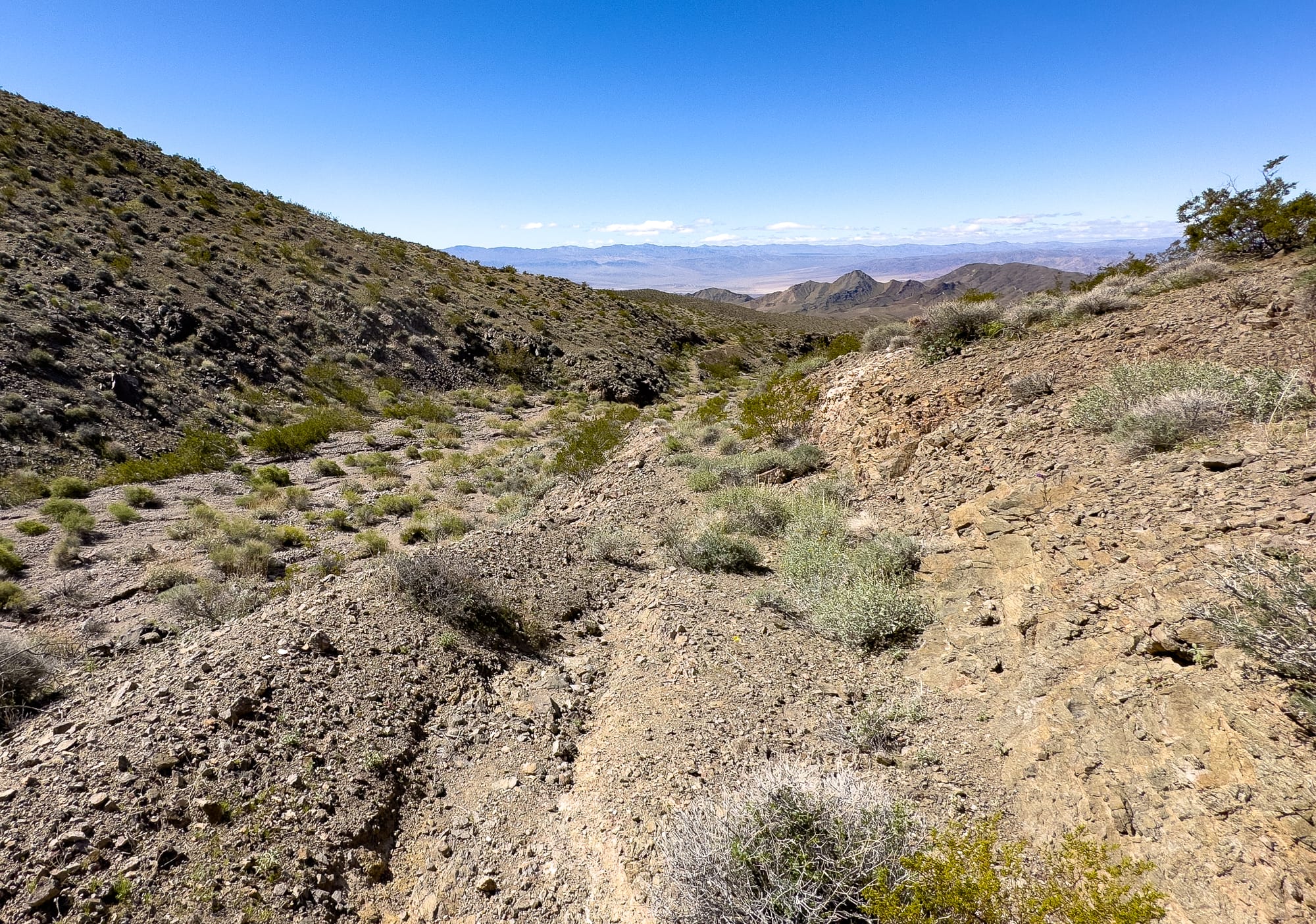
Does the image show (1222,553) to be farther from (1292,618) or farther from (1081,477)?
(1081,477)

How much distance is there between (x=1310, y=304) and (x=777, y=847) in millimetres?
8651

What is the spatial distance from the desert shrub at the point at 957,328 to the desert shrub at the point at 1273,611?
24.0ft

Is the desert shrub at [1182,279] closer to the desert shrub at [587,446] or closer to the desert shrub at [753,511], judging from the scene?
the desert shrub at [753,511]

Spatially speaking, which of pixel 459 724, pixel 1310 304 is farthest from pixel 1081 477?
pixel 459 724

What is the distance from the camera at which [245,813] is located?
10.5 feet

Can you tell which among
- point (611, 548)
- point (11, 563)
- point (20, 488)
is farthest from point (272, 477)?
point (611, 548)

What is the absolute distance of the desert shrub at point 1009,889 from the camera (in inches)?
78.8

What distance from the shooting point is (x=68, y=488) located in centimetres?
995

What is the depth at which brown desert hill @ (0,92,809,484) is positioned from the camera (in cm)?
1270

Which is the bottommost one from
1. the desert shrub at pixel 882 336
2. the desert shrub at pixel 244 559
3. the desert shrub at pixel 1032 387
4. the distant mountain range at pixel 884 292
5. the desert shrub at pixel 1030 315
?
the desert shrub at pixel 244 559

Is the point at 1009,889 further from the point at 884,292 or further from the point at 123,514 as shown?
the point at 884,292

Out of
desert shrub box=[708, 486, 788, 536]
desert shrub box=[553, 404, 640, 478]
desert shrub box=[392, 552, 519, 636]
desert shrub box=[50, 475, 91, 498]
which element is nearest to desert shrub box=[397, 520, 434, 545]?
desert shrub box=[553, 404, 640, 478]

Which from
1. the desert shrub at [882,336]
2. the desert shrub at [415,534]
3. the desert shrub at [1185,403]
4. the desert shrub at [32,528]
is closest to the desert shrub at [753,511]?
the desert shrub at [1185,403]

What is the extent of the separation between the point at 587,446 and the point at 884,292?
5113 inches
